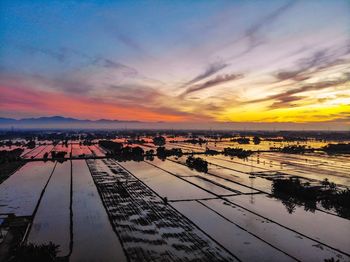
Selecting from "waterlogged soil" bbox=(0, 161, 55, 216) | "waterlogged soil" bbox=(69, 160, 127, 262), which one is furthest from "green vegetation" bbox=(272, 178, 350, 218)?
"waterlogged soil" bbox=(0, 161, 55, 216)

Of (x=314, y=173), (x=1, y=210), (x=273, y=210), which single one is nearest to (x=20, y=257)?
(x=1, y=210)

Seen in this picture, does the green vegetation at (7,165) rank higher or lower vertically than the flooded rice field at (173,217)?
higher

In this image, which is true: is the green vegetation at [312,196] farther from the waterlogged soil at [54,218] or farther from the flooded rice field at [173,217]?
the waterlogged soil at [54,218]

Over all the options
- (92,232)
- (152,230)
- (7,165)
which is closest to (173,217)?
(152,230)

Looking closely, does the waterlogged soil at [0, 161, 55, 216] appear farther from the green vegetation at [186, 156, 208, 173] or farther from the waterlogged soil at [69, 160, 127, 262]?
the green vegetation at [186, 156, 208, 173]

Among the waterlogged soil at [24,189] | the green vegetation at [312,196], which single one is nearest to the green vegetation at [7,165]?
the waterlogged soil at [24,189]

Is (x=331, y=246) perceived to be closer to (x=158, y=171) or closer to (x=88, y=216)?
(x=88, y=216)
